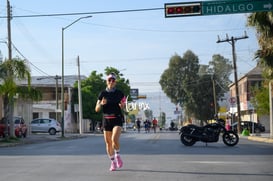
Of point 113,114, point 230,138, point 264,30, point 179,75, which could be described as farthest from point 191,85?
point 113,114

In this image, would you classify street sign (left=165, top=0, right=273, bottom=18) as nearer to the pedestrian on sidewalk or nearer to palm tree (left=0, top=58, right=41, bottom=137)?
the pedestrian on sidewalk

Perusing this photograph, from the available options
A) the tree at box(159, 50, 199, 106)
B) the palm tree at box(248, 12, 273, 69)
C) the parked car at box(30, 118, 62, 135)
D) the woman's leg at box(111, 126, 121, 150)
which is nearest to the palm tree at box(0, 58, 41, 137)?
the palm tree at box(248, 12, 273, 69)

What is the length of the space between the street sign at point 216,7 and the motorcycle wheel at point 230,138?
17.5 ft

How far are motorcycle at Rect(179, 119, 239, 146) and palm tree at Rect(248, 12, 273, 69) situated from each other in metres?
4.33

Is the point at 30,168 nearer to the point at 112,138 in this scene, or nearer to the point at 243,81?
the point at 112,138

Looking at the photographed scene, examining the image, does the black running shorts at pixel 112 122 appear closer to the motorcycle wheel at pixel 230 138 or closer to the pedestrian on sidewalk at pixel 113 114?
the pedestrian on sidewalk at pixel 113 114

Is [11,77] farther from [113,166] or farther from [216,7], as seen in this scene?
[113,166]

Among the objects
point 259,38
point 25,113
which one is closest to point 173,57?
point 25,113

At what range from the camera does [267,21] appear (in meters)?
24.4

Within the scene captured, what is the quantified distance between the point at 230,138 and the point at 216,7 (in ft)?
18.9

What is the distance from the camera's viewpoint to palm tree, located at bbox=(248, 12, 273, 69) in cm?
2434

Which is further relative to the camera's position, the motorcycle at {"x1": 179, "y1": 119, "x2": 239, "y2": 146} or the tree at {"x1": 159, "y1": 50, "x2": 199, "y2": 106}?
the tree at {"x1": 159, "y1": 50, "x2": 199, "y2": 106}

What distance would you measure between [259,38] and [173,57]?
198 ft

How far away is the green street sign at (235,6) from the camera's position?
2138 cm
